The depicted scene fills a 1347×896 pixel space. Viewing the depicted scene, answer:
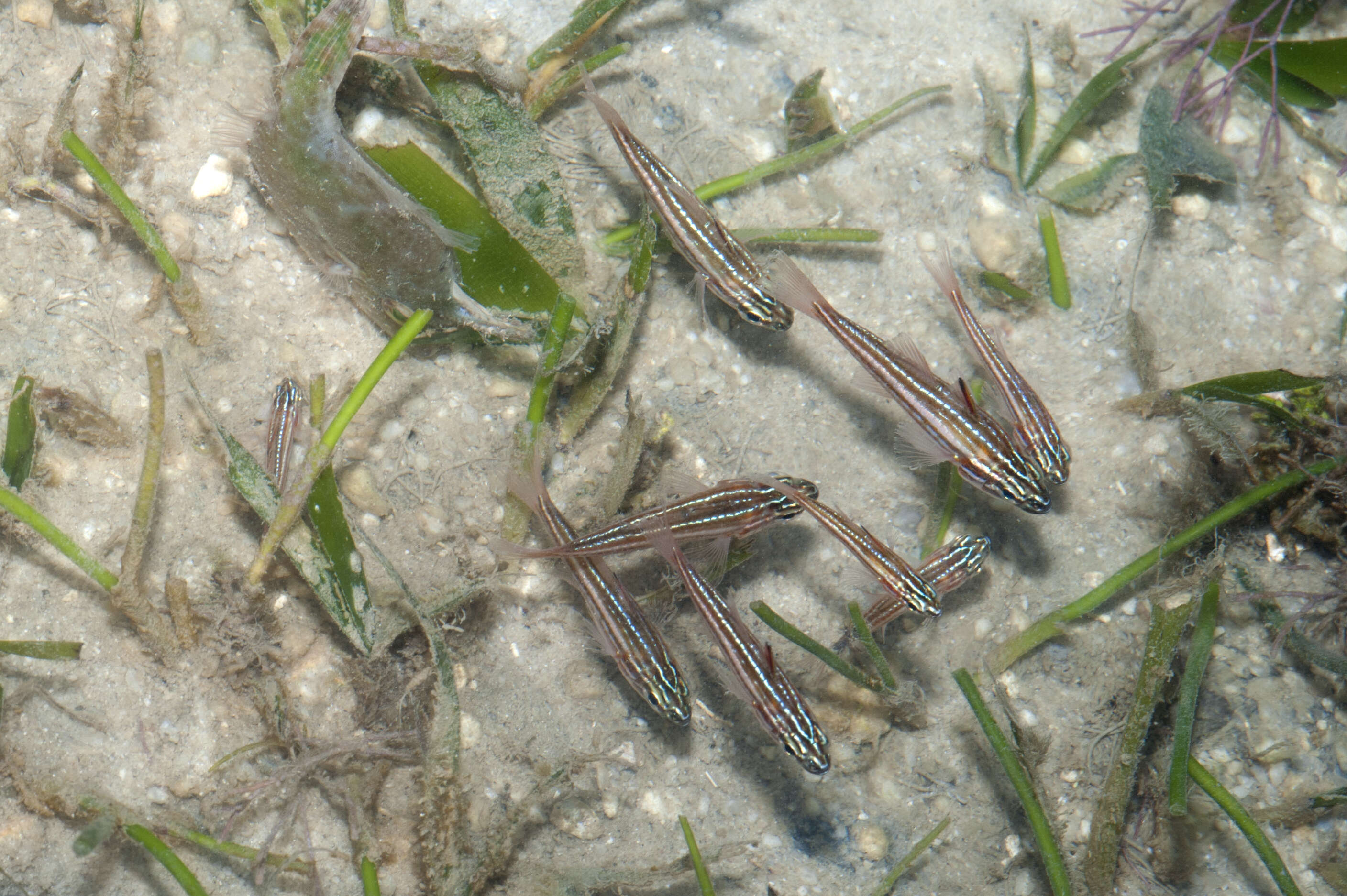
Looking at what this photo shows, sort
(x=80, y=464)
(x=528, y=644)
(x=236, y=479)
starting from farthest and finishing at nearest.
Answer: (x=528, y=644)
(x=80, y=464)
(x=236, y=479)

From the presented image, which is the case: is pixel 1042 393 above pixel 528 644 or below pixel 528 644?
above

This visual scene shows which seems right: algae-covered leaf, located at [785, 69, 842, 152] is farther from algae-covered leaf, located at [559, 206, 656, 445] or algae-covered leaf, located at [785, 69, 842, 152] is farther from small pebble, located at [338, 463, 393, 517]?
small pebble, located at [338, 463, 393, 517]

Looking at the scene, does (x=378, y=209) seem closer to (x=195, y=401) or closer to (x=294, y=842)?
(x=195, y=401)

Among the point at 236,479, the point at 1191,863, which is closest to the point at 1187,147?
the point at 1191,863

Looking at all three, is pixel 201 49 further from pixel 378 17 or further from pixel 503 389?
pixel 503 389

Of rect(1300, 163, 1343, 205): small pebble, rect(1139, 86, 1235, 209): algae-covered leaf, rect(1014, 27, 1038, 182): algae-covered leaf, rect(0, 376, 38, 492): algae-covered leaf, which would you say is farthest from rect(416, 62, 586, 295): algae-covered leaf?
rect(1300, 163, 1343, 205): small pebble

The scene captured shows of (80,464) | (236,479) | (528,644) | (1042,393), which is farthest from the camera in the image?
(1042,393)

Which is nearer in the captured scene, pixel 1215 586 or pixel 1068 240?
pixel 1215 586
